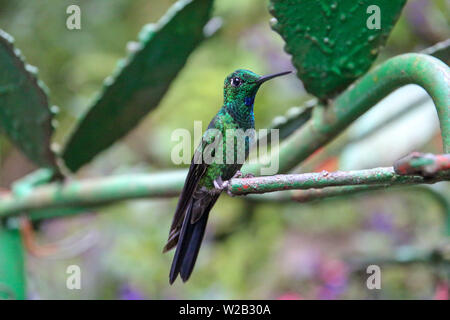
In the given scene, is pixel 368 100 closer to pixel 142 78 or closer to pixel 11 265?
pixel 142 78

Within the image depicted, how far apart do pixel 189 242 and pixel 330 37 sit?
315mm

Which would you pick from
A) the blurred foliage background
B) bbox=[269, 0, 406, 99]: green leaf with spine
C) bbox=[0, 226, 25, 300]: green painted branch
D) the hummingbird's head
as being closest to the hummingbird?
the hummingbird's head

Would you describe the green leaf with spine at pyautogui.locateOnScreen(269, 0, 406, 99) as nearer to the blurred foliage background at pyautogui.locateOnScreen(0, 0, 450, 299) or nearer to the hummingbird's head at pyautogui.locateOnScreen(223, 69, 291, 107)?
the hummingbird's head at pyautogui.locateOnScreen(223, 69, 291, 107)

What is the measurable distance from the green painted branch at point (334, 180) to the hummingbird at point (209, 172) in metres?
0.10

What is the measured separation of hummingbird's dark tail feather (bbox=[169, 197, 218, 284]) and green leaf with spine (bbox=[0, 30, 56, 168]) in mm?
325

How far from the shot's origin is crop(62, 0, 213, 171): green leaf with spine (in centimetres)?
72

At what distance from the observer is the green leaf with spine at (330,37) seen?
0.63 meters

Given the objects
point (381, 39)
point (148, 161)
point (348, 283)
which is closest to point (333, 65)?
point (381, 39)

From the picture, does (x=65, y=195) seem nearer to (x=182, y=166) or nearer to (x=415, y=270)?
(x=182, y=166)

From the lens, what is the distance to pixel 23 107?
2.61 feet

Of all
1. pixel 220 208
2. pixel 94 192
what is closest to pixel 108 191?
pixel 94 192

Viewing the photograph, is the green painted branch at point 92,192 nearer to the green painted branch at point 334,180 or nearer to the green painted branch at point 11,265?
the green painted branch at point 11,265
